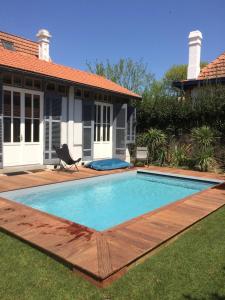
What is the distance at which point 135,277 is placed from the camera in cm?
328

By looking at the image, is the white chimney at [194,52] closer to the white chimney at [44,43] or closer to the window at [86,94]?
the window at [86,94]

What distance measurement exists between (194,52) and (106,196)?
12268 mm

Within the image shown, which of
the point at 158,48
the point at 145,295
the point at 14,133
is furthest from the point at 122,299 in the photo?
the point at 158,48

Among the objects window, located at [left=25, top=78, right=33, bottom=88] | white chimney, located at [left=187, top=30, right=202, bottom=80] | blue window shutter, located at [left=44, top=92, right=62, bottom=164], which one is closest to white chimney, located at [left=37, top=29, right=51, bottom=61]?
blue window shutter, located at [left=44, top=92, right=62, bottom=164]

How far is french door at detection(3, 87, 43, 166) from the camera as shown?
30.0 feet

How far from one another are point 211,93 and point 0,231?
1119 cm

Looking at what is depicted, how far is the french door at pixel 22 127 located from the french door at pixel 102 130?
300 centimetres

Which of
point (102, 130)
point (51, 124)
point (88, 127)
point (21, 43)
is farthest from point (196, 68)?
point (21, 43)

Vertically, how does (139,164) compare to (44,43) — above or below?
below

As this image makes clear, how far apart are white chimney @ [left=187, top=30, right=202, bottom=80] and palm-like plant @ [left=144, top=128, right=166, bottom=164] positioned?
5.39 meters

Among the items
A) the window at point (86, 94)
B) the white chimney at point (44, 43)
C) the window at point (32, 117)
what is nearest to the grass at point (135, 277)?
the window at point (32, 117)

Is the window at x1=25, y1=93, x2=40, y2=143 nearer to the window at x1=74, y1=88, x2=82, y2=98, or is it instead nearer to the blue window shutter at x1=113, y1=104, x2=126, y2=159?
the window at x1=74, y1=88, x2=82, y2=98

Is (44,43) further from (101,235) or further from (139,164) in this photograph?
(101,235)

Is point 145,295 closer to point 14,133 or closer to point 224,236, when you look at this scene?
point 224,236
